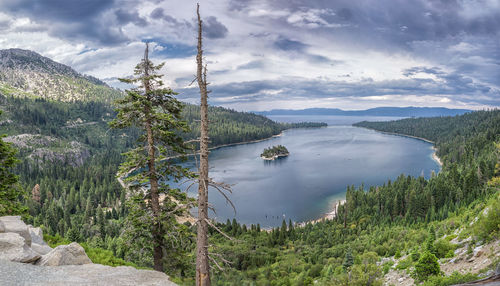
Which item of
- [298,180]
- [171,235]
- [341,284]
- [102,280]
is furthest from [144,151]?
[298,180]

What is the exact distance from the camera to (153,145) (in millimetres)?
16062

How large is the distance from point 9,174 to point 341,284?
2594cm

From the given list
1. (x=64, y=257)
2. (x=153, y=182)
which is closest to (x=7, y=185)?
(x=64, y=257)

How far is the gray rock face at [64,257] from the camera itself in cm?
1270

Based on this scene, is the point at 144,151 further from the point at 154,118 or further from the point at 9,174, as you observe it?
the point at 9,174

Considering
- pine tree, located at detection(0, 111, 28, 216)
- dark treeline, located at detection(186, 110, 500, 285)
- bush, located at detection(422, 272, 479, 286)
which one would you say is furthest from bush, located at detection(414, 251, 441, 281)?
pine tree, located at detection(0, 111, 28, 216)

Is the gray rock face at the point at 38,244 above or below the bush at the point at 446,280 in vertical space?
above

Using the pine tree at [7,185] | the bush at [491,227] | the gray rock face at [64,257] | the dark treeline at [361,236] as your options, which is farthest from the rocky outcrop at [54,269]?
the bush at [491,227]

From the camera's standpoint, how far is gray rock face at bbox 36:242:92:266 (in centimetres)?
1270

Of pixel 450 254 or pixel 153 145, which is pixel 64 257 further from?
pixel 450 254

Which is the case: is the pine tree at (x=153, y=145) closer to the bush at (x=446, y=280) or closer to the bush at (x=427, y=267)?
the bush at (x=446, y=280)

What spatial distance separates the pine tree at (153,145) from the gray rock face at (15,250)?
4.58 meters

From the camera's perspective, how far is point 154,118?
630 inches

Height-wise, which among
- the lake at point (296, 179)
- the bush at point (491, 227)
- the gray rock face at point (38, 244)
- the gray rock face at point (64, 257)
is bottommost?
the lake at point (296, 179)
